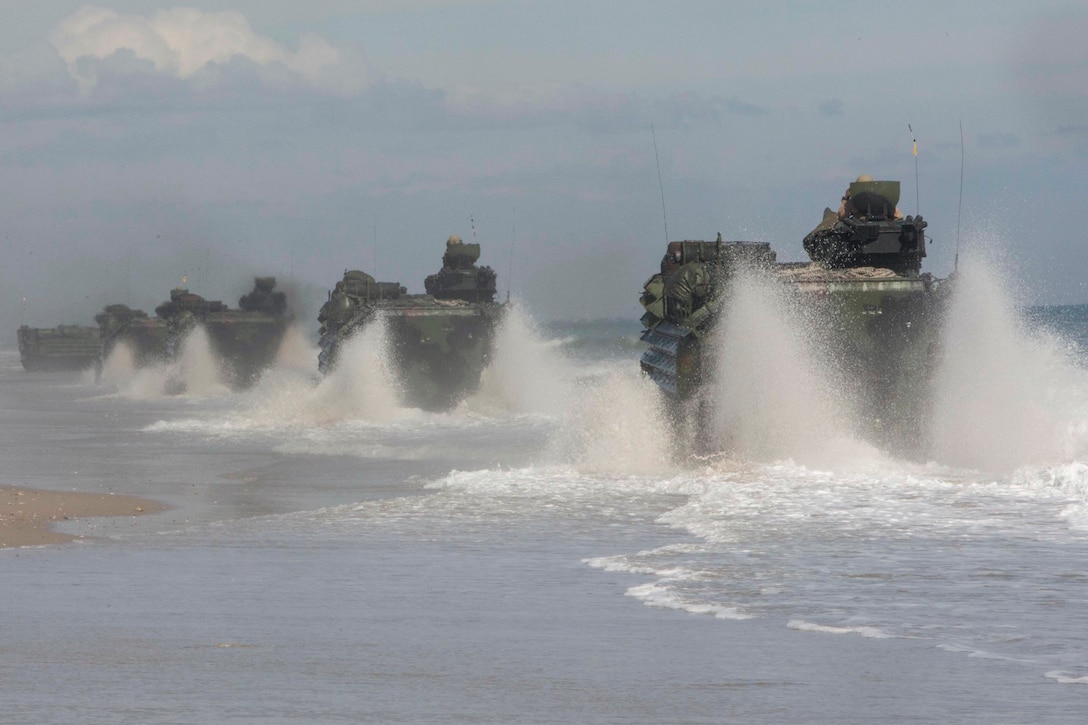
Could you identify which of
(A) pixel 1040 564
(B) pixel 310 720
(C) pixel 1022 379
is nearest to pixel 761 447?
(C) pixel 1022 379

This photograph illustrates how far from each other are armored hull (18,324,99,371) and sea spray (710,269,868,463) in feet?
212

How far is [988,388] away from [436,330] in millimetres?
19165

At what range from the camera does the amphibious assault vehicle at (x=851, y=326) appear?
20.8m

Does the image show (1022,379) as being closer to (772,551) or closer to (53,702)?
(772,551)

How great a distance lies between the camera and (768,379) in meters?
21.0

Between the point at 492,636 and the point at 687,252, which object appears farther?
the point at 687,252

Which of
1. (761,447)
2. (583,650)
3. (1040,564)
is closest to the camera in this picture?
(583,650)

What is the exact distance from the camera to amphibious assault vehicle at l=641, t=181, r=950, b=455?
20.8 metres

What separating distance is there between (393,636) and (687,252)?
1466 cm

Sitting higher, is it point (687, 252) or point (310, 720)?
point (687, 252)

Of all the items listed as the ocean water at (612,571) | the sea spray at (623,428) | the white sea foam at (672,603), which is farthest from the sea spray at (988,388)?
the white sea foam at (672,603)

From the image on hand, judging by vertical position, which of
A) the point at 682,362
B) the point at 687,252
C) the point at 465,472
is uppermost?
the point at 687,252

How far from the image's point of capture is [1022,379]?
21.3 m

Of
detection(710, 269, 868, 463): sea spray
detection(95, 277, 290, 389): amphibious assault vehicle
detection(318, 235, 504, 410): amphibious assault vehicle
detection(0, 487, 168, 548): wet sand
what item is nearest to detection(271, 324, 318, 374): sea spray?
detection(95, 277, 290, 389): amphibious assault vehicle
